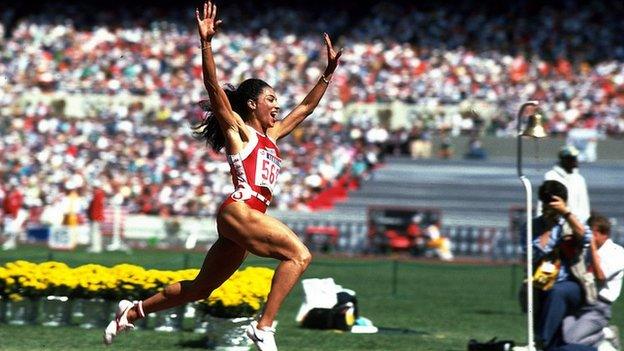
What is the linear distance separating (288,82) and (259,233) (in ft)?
Answer: 113

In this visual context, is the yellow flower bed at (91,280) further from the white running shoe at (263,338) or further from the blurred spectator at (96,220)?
the blurred spectator at (96,220)

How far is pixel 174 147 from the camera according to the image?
4219 cm

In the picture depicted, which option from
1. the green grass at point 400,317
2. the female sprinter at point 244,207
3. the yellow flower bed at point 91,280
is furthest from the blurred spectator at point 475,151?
the female sprinter at point 244,207

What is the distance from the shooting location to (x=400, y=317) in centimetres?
1831

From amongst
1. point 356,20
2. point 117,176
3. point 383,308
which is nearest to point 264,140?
point 383,308

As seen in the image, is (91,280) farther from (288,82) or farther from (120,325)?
(288,82)

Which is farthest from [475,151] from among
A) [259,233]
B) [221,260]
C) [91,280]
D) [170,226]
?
[259,233]

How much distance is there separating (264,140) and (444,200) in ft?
99.8

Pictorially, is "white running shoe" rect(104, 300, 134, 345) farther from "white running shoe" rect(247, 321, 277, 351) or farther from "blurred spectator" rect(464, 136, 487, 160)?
"blurred spectator" rect(464, 136, 487, 160)

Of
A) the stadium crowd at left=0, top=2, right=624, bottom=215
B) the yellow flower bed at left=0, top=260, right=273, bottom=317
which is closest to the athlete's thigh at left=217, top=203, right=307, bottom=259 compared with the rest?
the yellow flower bed at left=0, top=260, right=273, bottom=317

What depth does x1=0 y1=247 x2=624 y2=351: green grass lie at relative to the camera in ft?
44.4

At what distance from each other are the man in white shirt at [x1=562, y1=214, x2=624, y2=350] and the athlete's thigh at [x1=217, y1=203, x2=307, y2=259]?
2.94 m

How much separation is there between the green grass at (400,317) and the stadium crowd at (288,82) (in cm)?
1112

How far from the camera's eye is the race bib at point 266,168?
9.82 metres
